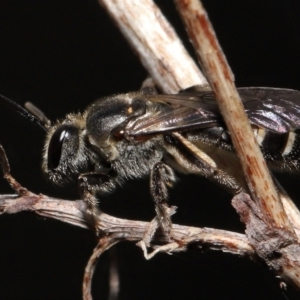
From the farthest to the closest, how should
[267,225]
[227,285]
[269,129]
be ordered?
[227,285], [269,129], [267,225]

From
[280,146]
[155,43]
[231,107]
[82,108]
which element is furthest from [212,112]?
[82,108]

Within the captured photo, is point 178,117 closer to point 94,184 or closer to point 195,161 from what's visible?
point 195,161

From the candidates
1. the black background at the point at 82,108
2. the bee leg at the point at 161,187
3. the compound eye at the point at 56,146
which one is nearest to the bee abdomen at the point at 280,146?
the bee leg at the point at 161,187

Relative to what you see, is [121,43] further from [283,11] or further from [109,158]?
[109,158]

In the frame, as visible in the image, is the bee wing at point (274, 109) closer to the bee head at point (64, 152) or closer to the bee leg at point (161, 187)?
the bee leg at point (161, 187)

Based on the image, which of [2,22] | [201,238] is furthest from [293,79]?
[201,238]

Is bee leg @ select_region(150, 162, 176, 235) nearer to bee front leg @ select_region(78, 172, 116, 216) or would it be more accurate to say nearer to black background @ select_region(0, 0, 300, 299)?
bee front leg @ select_region(78, 172, 116, 216)
